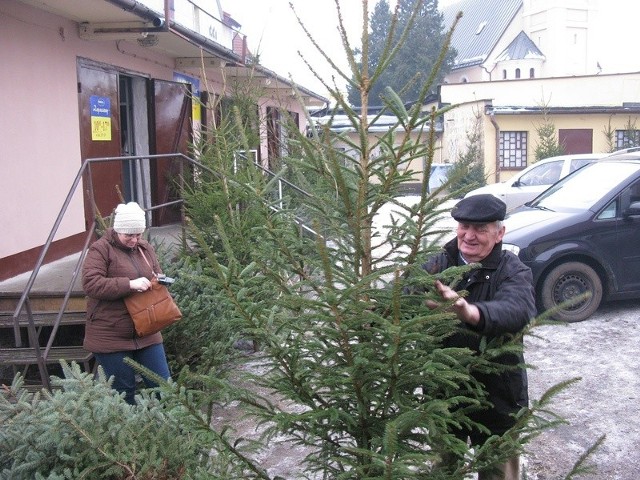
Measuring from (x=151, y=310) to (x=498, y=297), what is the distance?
2.57 metres

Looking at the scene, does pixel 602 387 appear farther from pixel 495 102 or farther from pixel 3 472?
pixel 495 102

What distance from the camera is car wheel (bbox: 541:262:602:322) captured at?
8102 millimetres

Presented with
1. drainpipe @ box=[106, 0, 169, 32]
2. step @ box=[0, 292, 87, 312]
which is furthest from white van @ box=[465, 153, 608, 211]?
step @ box=[0, 292, 87, 312]

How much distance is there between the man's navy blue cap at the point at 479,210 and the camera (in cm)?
303

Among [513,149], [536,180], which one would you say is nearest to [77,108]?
[536,180]

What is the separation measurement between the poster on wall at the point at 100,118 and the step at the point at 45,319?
352 centimetres

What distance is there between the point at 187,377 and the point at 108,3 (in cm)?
553

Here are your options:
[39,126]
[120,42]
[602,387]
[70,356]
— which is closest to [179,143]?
[120,42]

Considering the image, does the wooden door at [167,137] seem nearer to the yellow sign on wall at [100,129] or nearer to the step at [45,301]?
the yellow sign on wall at [100,129]

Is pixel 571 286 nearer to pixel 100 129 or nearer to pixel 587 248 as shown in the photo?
pixel 587 248

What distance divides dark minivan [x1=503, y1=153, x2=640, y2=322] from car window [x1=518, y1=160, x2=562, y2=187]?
668 cm

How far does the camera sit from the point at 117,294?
461 centimetres

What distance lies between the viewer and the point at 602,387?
248 inches

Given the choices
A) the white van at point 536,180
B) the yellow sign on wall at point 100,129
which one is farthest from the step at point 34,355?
the white van at point 536,180
